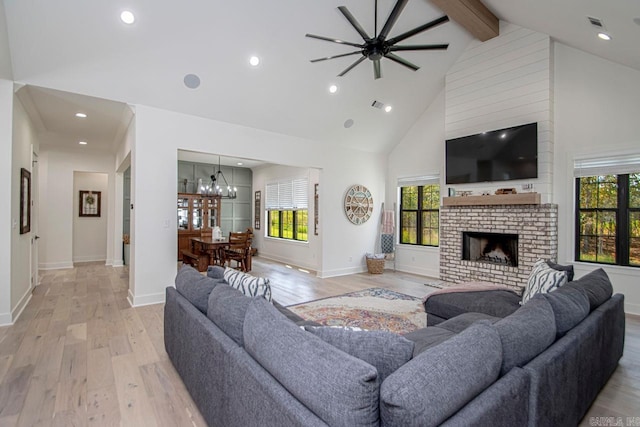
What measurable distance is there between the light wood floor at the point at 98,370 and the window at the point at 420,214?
320 cm

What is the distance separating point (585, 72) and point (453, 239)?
10.5ft

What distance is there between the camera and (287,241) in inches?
341

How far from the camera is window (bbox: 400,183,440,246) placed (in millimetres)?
6836

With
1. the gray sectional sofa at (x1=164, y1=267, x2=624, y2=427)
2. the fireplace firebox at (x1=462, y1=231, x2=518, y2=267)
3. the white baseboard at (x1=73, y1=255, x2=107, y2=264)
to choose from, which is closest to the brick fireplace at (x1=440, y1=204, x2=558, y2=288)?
Answer: the fireplace firebox at (x1=462, y1=231, x2=518, y2=267)

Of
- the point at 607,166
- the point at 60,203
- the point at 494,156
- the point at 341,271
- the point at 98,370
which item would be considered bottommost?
the point at 98,370

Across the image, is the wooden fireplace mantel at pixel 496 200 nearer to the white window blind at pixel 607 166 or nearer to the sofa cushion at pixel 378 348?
the white window blind at pixel 607 166

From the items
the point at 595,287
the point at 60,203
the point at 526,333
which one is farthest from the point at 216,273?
the point at 60,203

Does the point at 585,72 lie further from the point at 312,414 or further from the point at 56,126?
the point at 56,126

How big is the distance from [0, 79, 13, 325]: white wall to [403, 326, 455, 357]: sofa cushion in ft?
14.9

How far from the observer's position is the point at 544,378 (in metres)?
1.48

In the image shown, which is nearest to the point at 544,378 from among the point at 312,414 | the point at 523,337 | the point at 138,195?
the point at 523,337

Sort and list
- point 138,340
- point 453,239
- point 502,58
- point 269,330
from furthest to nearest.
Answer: point 453,239, point 502,58, point 138,340, point 269,330

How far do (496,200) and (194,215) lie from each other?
306 inches

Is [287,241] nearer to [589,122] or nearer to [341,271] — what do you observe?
[341,271]
